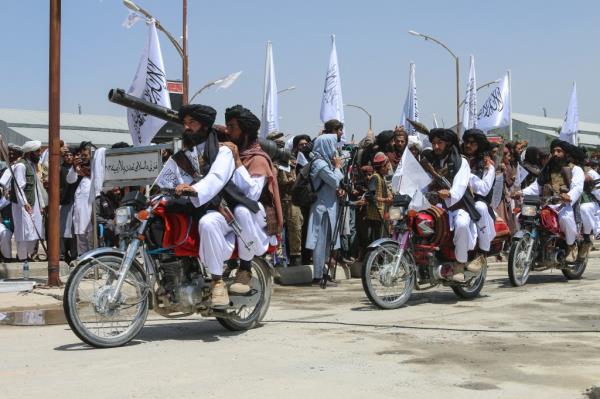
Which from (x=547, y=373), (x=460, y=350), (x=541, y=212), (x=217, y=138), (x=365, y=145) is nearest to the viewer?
(x=547, y=373)

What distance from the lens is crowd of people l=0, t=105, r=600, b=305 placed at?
734 centimetres

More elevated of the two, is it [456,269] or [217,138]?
[217,138]

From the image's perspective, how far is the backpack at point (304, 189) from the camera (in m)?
11.6

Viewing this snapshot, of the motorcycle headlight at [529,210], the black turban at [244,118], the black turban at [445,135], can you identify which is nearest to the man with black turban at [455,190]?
the black turban at [445,135]

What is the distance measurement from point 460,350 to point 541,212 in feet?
18.0

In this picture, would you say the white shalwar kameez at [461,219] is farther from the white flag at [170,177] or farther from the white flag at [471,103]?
the white flag at [471,103]

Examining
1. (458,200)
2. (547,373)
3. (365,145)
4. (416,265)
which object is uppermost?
(365,145)

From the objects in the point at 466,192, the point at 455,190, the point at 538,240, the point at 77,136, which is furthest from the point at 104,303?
the point at 77,136

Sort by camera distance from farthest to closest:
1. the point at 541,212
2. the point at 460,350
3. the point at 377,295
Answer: the point at 541,212, the point at 377,295, the point at 460,350

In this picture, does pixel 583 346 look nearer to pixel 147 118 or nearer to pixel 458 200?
pixel 458 200

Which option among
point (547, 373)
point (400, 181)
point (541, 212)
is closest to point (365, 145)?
point (541, 212)

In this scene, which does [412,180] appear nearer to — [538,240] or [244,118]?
[244,118]

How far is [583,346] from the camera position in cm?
670

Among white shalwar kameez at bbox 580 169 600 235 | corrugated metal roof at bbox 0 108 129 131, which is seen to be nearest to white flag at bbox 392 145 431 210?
white shalwar kameez at bbox 580 169 600 235
